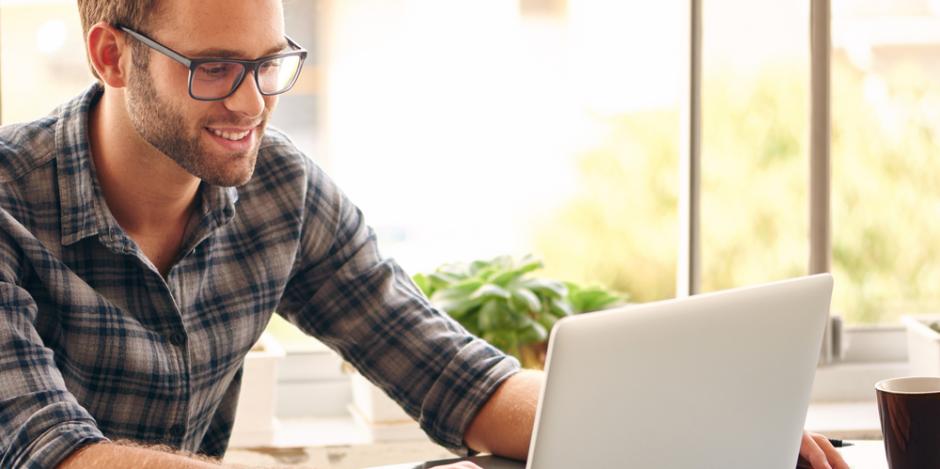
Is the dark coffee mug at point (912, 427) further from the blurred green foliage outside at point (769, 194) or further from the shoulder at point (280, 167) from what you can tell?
the blurred green foliage outside at point (769, 194)

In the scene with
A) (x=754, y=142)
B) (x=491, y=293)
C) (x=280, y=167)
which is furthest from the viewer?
(x=754, y=142)

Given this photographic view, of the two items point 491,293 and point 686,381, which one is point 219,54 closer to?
point 686,381

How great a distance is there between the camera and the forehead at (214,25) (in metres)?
1.55

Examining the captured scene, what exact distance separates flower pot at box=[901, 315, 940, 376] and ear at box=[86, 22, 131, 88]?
1594 mm

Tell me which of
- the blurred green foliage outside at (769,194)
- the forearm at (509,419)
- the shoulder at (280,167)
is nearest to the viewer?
the forearm at (509,419)

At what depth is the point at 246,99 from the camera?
1566mm

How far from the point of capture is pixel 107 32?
1.62m

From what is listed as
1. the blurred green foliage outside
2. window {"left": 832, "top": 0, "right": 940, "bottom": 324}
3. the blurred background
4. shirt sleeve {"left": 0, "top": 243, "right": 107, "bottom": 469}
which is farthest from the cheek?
window {"left": 832, "top": 0, "right": 940, "bottom": 324}

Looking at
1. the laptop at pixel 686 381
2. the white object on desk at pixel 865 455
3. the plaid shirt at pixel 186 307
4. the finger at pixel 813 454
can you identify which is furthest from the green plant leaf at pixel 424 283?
the laptop at pixel 686 381

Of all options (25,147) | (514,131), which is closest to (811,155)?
(514,131)

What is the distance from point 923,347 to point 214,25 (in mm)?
1574

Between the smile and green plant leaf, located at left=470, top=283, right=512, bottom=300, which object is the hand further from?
green plant leaf, located at left=470, top=283, right=512, bottom=300

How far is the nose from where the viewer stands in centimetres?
156

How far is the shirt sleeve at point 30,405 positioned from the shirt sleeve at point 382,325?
484 millimetres
